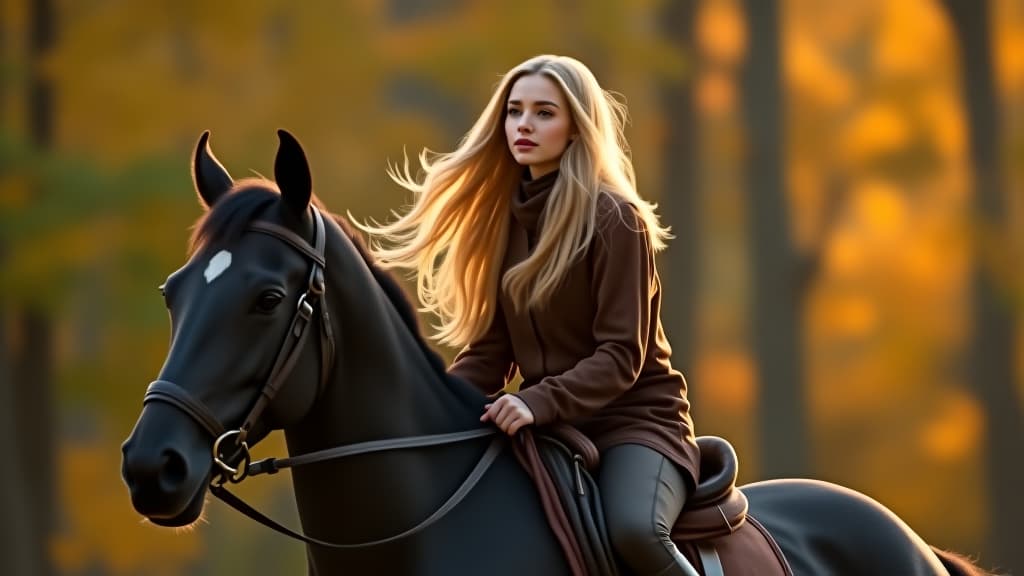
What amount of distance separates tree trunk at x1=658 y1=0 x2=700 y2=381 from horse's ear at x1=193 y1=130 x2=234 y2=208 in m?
13.2

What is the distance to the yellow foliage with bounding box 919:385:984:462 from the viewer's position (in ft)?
67.7

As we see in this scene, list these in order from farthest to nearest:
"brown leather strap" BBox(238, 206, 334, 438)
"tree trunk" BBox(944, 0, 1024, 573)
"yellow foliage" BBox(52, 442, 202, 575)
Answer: "tree trunk" BBox(944, 0, 1024, 573)
"yellow foliage" BBox(52, 442, 202, 575)
"brown leather strap" BBox(238, 206, 334, 438)

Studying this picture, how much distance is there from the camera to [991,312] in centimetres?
1805

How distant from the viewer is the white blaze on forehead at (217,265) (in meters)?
3.84

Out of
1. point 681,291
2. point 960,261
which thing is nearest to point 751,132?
point 681,291

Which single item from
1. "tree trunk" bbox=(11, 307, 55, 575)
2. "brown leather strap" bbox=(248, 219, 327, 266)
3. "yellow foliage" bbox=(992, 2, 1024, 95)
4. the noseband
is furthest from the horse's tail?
"yellow foliage" bbox=(992, 2, 1024, 95)

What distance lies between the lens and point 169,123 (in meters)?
Result: 15.8

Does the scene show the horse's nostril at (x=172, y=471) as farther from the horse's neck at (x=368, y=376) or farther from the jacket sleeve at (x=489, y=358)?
the jacket sleeve at (x=489, y=358)

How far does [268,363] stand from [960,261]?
52.6 feet

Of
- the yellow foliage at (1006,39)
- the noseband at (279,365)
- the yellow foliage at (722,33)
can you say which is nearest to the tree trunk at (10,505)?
the yellow foliage at (722,33)

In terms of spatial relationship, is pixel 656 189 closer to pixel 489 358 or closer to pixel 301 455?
pixel 489 358

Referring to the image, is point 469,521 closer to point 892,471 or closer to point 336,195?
point 336,195

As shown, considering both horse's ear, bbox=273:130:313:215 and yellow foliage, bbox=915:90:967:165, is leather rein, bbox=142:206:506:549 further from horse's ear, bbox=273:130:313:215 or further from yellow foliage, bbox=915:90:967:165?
yellow foliage, bbox=915:90:967:165

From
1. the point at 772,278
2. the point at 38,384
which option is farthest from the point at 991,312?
the point at 38,384
